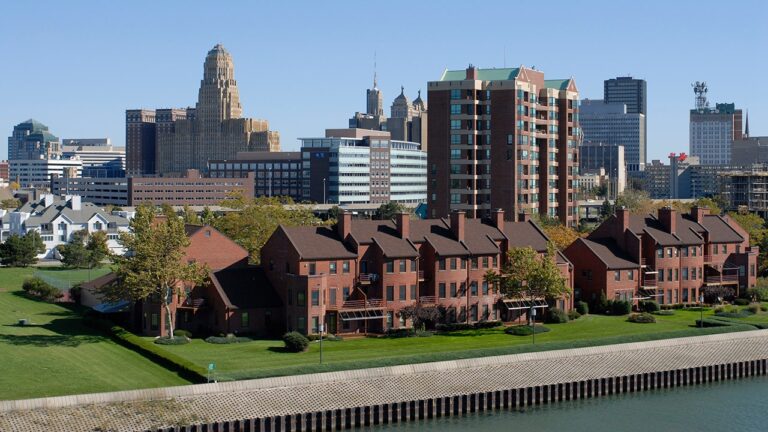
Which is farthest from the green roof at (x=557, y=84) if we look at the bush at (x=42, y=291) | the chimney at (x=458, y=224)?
the bush at (x=42, y=291)

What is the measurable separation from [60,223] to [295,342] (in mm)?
97615

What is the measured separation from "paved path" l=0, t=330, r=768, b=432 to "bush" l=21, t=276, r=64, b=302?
170 ft

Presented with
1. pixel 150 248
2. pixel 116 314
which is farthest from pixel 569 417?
pixel 116 314

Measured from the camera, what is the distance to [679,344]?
90438mm

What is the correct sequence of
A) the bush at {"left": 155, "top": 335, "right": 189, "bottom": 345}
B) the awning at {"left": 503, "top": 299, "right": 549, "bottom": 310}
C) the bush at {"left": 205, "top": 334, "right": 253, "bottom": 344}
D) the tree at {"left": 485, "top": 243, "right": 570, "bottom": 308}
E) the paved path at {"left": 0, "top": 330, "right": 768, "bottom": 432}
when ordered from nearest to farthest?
the paved path at {"left": 0, "top": 330, "right": 768, "bottom": 432}
the bush at {"left": 155, "top": 335, "right": 189, "bottom": 345}
the bush at {"left": 205, "top": 334, "right": 253, "bottom": 344}
the tree at {"left": 485, "top": 243, "right": 570, "bottom": 308}
the awning at {"left": 503, "top": 299, "right": 549, "bottom": 310}

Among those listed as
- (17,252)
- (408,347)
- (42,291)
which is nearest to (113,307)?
(42,291)

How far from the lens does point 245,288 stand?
9694 cm

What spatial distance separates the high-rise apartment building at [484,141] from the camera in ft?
544

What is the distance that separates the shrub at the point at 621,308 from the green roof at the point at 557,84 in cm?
7370

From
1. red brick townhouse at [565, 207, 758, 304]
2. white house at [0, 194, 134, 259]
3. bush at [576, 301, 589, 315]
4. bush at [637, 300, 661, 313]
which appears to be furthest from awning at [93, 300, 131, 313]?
white house at [0, 194, 134, 259]

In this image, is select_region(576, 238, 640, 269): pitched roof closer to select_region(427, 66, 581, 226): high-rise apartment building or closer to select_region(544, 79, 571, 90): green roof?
select_region(427, 66, 581, 226): high-rise apartment building

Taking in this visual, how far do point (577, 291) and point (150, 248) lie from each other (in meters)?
44.5

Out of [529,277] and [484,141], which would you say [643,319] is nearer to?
[529,277]

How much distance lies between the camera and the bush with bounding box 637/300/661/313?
11250 centimetres
